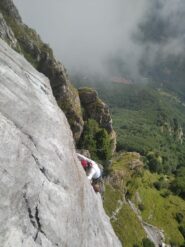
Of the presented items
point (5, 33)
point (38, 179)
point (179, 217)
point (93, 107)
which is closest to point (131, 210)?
point (93, 107)

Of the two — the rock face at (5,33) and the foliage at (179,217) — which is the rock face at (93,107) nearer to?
the rock face at (5,33)

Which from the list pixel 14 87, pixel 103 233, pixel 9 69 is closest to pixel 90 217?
pixel 103 233

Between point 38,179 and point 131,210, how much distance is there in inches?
4783

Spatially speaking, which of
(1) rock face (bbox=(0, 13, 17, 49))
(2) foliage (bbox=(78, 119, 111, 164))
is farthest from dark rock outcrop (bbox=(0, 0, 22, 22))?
(2) foliage (bbox=(78, 119, 111, 164))

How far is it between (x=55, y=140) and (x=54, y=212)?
6846 mm

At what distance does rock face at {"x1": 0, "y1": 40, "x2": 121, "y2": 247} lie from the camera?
20844 millimetres

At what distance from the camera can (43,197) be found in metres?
23.3

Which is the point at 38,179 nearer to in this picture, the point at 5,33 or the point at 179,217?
the point at 5,33

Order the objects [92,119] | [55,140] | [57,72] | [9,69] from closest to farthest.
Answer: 1. [55,140]
2. [9,69]
3. [57,72]
4. [92,119]

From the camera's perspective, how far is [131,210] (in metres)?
140

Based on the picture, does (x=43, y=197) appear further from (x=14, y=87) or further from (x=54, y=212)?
(x=14, y=87)

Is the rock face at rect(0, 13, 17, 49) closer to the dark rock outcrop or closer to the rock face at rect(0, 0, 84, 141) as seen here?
the rock face at rect(0, 0, 84, 141)

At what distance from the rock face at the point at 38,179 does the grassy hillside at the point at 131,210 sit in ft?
283

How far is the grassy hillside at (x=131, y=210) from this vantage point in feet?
401
